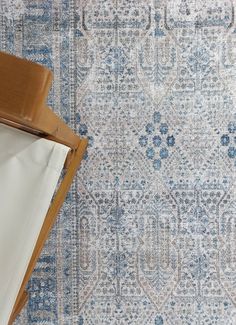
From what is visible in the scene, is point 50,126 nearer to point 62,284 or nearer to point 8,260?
point 8,260

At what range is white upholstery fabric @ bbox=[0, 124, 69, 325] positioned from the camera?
0.68 metres

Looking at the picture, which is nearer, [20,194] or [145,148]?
[20,194]

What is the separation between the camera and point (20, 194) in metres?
0.68

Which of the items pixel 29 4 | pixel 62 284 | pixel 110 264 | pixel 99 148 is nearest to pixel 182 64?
pixel 99 148

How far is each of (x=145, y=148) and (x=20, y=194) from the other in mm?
592

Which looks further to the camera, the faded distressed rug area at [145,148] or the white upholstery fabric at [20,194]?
the faded distressed rug area at [145,148]

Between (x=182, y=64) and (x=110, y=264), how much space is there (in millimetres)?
557

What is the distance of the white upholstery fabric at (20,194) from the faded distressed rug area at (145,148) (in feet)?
1.81

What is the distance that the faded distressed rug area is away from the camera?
3.99 feet

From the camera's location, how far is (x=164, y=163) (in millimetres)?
1226

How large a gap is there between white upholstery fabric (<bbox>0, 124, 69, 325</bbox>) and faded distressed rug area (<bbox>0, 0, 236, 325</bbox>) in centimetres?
55

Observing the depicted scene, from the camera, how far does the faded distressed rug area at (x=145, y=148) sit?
121 cm

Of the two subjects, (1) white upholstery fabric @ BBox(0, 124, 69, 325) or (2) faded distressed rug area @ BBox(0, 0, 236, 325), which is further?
(2) faded distressed rug area @ BBox(0, 0, 236, 325)

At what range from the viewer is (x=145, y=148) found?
4.03ft
